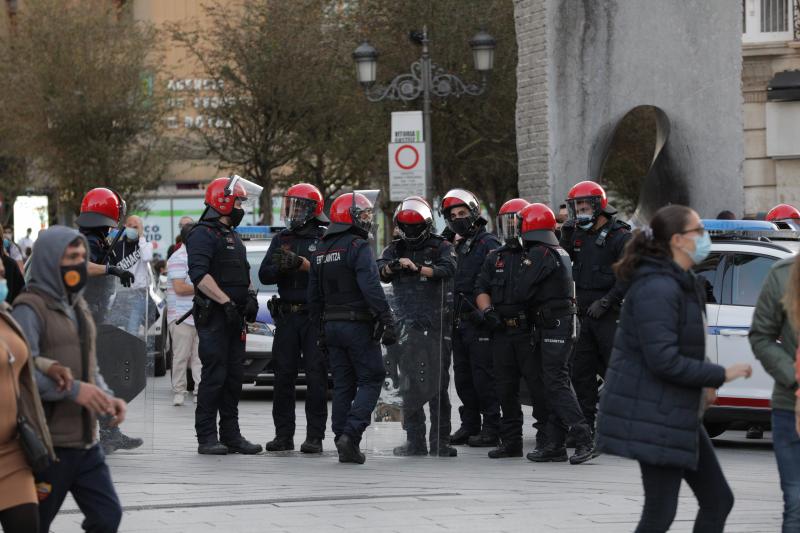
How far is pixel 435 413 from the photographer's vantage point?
12047 mm

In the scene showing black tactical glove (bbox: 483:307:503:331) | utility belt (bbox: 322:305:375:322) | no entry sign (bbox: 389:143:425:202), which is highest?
no entry sign (bbox: 389:143:425:202)

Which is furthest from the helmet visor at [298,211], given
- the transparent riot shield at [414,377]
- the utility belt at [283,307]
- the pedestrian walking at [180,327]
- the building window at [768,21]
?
the building window at [768,21]

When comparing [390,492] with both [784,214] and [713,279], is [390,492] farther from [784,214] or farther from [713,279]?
[784,214]

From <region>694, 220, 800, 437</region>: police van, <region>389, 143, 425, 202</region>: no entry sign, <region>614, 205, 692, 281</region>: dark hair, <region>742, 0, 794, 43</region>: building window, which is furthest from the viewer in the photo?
<region>742, 0, 794, 43</region>: building window

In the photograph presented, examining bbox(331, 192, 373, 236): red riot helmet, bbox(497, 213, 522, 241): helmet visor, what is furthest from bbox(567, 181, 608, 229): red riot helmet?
bbox(331, 192, 373, 236): red riot helmet

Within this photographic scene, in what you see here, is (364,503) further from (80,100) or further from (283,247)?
(80,100)

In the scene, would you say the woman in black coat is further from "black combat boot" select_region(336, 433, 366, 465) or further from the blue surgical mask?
"black combat boot" select_region(336, 433, 366, 465)

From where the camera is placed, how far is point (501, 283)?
12.0 meters

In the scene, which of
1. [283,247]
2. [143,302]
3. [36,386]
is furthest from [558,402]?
[36,386]

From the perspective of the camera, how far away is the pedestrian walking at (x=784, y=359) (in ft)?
22.1

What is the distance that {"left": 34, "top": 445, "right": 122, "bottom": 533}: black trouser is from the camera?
6.27 meters

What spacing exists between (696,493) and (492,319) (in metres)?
5.35

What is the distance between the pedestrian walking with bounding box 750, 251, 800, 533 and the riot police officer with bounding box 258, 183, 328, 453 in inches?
212

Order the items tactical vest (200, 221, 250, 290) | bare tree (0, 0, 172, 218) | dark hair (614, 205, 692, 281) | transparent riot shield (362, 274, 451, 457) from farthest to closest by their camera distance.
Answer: bare tree (0, 0, 172, 218)
transparent riot shield (362, 274, 451, 457)
tactical vest (200, 221, 250, 290)
dark hair (614, 205, 692, 281)
